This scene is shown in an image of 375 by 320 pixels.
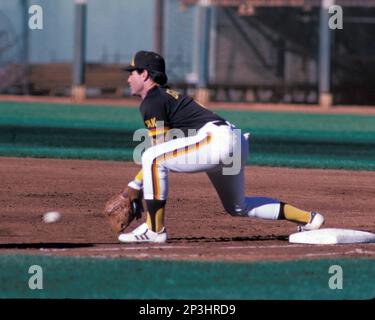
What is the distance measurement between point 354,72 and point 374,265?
3416cm

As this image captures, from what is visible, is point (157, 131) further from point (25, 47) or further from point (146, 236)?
point (25, 47)

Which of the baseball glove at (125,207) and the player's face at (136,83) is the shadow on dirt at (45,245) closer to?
the baseball glove at (125,207)

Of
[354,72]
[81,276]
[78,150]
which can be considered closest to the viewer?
[81,276]

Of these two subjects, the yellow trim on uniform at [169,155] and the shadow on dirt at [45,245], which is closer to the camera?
the yellow trim on uniform at [169,155]

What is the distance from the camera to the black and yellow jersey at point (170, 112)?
342 inches

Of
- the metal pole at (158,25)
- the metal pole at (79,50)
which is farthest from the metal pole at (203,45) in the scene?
the metal pole at (79,50)

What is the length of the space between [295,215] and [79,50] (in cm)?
3024

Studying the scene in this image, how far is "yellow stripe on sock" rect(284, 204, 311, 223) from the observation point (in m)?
9.48

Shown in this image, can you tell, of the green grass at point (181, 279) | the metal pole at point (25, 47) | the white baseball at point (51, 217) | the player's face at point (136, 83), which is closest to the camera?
the green grass at point (181, 279)

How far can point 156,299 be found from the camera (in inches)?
270

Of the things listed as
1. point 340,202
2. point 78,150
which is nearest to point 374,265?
point 340,202

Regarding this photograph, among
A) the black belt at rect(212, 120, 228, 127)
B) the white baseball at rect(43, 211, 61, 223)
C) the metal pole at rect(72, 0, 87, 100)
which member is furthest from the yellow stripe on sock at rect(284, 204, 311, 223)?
the metal pole at rect(72, 0, 87, 100)

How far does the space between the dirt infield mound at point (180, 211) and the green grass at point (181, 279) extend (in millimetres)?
392
